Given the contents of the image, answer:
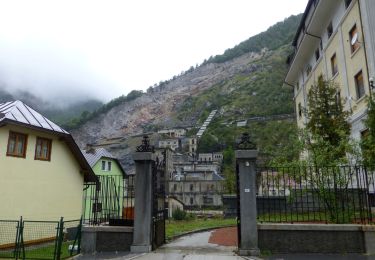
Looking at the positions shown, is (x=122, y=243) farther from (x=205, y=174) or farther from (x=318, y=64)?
(x=205, y=174)

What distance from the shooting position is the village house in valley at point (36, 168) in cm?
1689

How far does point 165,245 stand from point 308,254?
16.7ft

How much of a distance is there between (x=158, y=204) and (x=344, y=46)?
16864 mm

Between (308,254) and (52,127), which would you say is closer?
(308,254)

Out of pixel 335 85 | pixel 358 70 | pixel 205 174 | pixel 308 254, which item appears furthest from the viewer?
pixel 205 174

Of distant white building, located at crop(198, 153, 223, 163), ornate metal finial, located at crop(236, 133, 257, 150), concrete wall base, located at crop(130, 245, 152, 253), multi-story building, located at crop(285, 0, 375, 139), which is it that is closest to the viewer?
concrete wall base, located at crop(130, 245, 152, 253)

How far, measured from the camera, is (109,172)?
126ft

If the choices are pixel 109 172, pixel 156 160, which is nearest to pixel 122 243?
pixel 156 160

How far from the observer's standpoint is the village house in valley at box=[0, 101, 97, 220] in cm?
1689

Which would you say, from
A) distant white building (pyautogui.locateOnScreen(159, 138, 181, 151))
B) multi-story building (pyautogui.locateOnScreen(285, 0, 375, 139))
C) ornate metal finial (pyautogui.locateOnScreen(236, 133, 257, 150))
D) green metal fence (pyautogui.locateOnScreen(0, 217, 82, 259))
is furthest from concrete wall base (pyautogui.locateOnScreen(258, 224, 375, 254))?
distant white building (pyautogui.locateOnScreen(159, 138, 181, 151))

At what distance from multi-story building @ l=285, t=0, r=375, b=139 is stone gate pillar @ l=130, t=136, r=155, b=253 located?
11020mm

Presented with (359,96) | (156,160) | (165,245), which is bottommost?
(165,245)

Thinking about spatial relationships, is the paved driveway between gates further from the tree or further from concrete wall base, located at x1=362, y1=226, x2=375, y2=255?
concrete wall base, located at x1=362, y1=226, x2=375, y2=255

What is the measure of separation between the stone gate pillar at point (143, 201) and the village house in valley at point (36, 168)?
24.9 feet
